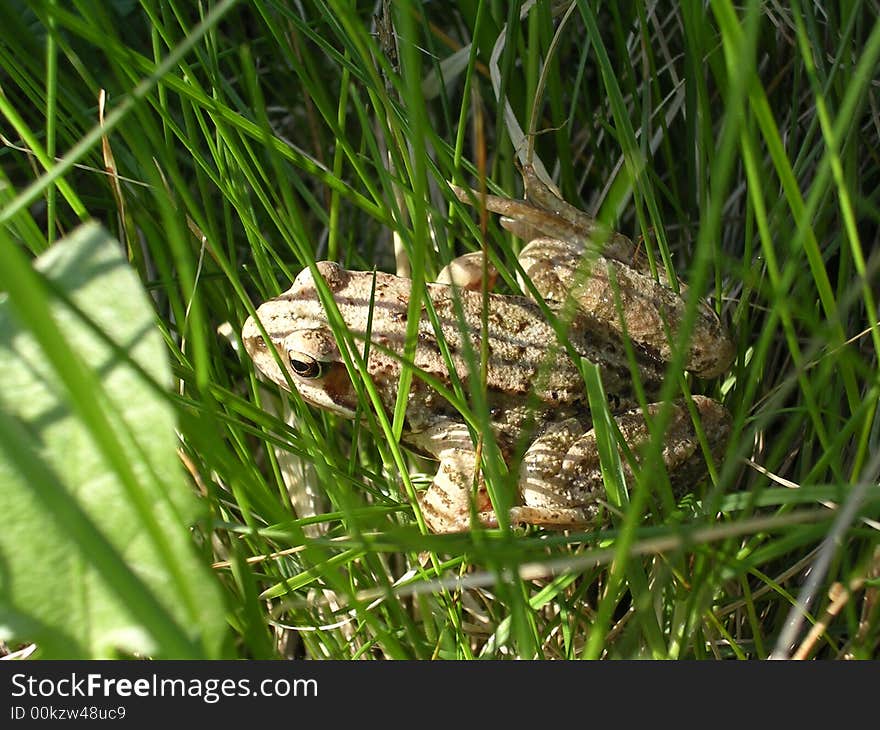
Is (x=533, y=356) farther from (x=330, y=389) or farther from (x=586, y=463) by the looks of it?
(x=330, y=389)

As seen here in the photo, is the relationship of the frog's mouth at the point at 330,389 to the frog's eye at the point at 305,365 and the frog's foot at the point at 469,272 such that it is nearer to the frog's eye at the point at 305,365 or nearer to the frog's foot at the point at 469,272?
the frog's eye at the point at 305,365

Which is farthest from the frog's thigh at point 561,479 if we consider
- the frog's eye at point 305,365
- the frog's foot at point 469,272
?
the frog's eye at point 305,365

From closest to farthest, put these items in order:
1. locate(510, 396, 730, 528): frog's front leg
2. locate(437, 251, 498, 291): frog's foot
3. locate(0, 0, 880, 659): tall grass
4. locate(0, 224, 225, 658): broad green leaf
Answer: locate(0, 224, 225, 658): broad green leaf < locate(0, 0, 880, 659): tall grass < locate(510, 396, 730, 528): frog's front leg < locate(437, 251, 498, 291): frog's foot

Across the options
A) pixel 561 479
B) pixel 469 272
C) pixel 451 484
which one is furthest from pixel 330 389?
pixel 561 479

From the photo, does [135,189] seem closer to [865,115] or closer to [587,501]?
[587,501]

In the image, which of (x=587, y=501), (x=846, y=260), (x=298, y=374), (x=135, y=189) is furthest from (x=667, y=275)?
(x=135, y=189)

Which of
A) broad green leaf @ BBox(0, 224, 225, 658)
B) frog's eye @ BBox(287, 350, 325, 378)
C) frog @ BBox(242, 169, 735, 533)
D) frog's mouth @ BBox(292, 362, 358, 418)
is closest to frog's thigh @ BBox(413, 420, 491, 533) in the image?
frog @ BBox(242, 169, 735, 533)

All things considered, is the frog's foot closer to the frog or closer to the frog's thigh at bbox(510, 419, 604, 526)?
the frog
